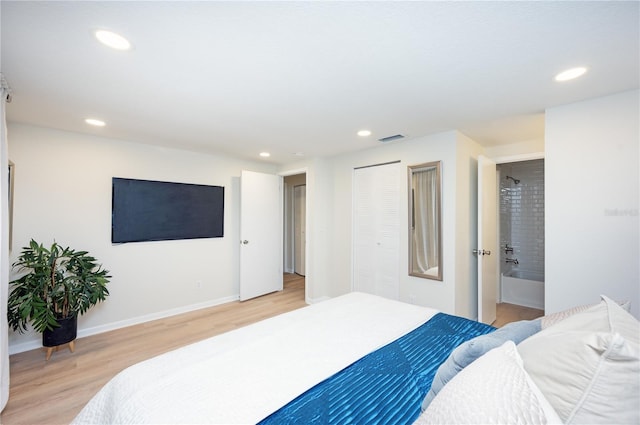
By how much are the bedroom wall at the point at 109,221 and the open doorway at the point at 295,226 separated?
2.30m

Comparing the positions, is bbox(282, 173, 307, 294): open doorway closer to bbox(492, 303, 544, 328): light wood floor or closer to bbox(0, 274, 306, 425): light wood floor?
bbox(0, 274, 306, 425): light wood floor

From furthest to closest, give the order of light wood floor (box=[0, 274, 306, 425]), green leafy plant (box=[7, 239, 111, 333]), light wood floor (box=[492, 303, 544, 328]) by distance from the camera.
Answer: light wood floor (box=[492, 303, 544, 328]), green leafy plant (box=[7, 239, 111, 333]), light wood floor (box=[0, 274, 306, 425])

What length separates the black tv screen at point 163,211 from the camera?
11.1ft

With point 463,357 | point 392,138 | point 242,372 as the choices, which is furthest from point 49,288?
point 392,138

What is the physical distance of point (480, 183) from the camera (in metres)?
3.12

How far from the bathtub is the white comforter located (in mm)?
3453

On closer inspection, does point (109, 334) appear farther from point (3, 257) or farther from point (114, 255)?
point (3, 257)

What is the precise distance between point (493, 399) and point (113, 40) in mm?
2224

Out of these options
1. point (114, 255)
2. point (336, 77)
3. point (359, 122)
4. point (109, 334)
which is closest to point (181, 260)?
point (114, 255)

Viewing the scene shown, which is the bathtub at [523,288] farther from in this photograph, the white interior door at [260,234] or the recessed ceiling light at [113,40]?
the recessed ceiling light at [113,40]

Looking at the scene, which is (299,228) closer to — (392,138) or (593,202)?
(392,138)

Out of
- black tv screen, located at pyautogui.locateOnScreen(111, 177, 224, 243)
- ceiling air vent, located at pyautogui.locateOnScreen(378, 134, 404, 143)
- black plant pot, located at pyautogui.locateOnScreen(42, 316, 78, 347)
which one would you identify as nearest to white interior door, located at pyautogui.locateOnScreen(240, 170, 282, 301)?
black tv screen, located at pyautogui.locateOnScreen(111, 177, 224, 243)

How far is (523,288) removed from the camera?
4.23m

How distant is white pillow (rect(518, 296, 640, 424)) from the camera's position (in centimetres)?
62
